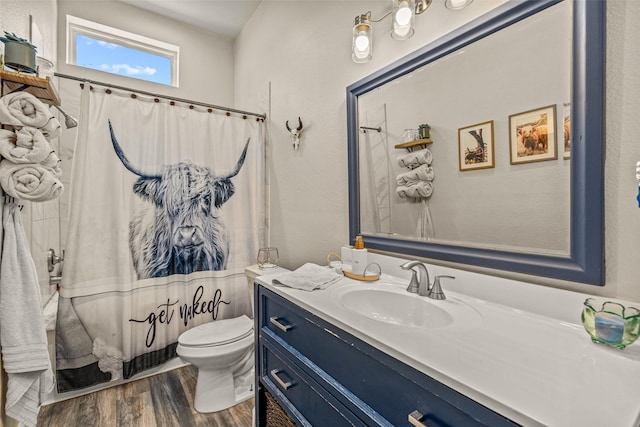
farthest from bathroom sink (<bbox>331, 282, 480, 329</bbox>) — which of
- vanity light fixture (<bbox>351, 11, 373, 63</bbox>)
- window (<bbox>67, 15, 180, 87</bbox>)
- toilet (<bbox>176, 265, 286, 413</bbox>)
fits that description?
window (<bbox>67, 15, 180, 87</bbox>)

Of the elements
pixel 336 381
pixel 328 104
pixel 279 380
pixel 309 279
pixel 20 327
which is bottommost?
pixel 279 380

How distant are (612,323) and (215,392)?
1886mm

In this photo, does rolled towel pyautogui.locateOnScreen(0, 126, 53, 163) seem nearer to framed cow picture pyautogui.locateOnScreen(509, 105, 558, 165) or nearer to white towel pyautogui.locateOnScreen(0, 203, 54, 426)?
white towel pyautogui.locateOnScreen(0, 203, 54, 426)

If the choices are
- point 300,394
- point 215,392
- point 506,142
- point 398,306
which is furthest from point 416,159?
point 215,392

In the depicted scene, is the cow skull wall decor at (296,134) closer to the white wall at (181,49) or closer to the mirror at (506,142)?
the mirror at (506,142)

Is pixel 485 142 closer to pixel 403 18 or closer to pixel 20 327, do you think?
pixel 403 18

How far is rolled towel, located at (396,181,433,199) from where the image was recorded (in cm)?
121

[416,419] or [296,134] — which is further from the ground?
[296,134]

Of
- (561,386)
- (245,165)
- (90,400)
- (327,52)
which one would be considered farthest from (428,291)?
(90,400)

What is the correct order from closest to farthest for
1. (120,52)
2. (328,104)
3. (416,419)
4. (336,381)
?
(416,419), (336,381), (328,104), (120,52)

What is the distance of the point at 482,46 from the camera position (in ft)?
3.30

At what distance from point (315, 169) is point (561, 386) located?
1589 millimetres

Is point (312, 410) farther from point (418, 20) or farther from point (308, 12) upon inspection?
point (308, 12)

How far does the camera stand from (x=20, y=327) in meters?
1.00
